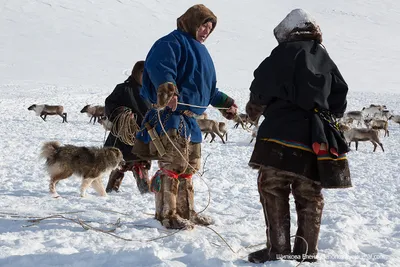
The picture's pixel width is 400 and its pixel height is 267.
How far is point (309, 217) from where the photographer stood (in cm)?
317

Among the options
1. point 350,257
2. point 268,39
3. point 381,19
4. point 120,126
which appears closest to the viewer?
point 350,257

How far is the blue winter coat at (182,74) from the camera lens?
12.8 ft

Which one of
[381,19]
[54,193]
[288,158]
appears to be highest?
[381,19]

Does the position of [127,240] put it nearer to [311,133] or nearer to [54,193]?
[311,133]

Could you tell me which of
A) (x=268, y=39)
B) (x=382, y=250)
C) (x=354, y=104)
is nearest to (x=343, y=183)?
(x=382, y=250)

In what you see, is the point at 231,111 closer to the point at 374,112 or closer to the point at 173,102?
the point at 173,102

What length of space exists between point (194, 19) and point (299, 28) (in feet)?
3.98

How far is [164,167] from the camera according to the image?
4.14m

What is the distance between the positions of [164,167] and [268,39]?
80.4 m

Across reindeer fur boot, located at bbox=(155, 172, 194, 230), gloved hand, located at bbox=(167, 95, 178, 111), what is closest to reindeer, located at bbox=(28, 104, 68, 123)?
reindeer fur boot, located at bbox=(155, 172, 194, 230)

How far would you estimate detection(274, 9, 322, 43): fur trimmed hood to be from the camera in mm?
3225

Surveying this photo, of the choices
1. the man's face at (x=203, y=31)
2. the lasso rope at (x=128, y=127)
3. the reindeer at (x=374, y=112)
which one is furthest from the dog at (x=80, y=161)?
the reindeer at (x=374, y=112)

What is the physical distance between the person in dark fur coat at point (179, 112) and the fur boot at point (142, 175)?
1.89 metres

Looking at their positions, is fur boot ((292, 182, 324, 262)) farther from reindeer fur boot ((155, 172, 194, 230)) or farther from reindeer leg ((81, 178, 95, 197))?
reindeer leg ((81, 178, 95, 197))
